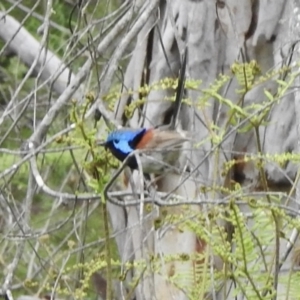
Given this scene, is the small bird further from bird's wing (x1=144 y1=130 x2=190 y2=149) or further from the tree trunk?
the tree trunk

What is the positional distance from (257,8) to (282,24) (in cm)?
12

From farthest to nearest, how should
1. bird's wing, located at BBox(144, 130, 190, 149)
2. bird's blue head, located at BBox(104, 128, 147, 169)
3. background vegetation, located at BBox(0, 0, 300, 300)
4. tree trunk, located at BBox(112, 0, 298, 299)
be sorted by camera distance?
tree trunk, located at BBox(112, 0, 298, 299)
bird's wing, located at BBox(144, 130, 190, 149)
bird's blue head, located at BBox(104, 128, 147, 169)
background vegetation, located at BBox(0, 0, 300, 300)

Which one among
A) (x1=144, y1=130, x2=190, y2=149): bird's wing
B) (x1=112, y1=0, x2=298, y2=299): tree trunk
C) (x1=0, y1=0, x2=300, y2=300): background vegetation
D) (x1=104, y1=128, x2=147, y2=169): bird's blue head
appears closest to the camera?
(x1=0, y1=0, x2=300, y2=300): background vegetation

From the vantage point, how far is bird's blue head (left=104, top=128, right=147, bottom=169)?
237 centimetres

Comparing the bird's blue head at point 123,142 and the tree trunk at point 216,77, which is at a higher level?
the tree trunk at point 216,77

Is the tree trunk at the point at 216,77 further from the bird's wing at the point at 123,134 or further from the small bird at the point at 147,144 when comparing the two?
the bird's wing at the point at 123,134

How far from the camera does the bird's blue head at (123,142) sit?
237cm

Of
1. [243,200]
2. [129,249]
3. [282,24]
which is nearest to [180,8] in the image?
[282,24]

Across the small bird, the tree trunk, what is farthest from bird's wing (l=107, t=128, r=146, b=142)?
the tree trunk

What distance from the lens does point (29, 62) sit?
4750 mm

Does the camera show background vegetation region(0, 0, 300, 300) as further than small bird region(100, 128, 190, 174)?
No

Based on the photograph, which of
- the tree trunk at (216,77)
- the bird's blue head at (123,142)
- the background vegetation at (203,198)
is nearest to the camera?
the background vegetation at (203,198)

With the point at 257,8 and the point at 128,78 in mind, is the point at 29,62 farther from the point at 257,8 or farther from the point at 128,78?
the point at 257,8

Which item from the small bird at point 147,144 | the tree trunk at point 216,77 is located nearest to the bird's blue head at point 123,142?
the small bird at point 147,144
